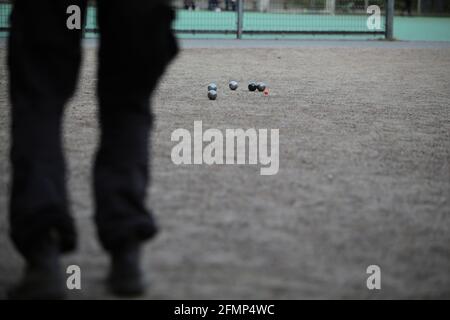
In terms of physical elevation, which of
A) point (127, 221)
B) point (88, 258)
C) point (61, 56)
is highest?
point (61, 56)

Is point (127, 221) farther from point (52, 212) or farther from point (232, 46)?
point (232, 46)

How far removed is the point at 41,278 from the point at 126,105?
0.59 meters

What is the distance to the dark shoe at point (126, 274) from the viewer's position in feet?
8.20

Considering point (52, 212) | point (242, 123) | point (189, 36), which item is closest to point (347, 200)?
point (52, 212)

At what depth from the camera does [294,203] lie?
3.64m

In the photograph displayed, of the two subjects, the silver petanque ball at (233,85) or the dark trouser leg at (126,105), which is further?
the silver petanque ball at (233,85)

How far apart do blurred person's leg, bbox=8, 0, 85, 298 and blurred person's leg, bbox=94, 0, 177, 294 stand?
123 millimetres

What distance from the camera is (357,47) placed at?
15094 millimetres

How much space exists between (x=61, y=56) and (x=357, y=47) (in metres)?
13.0
